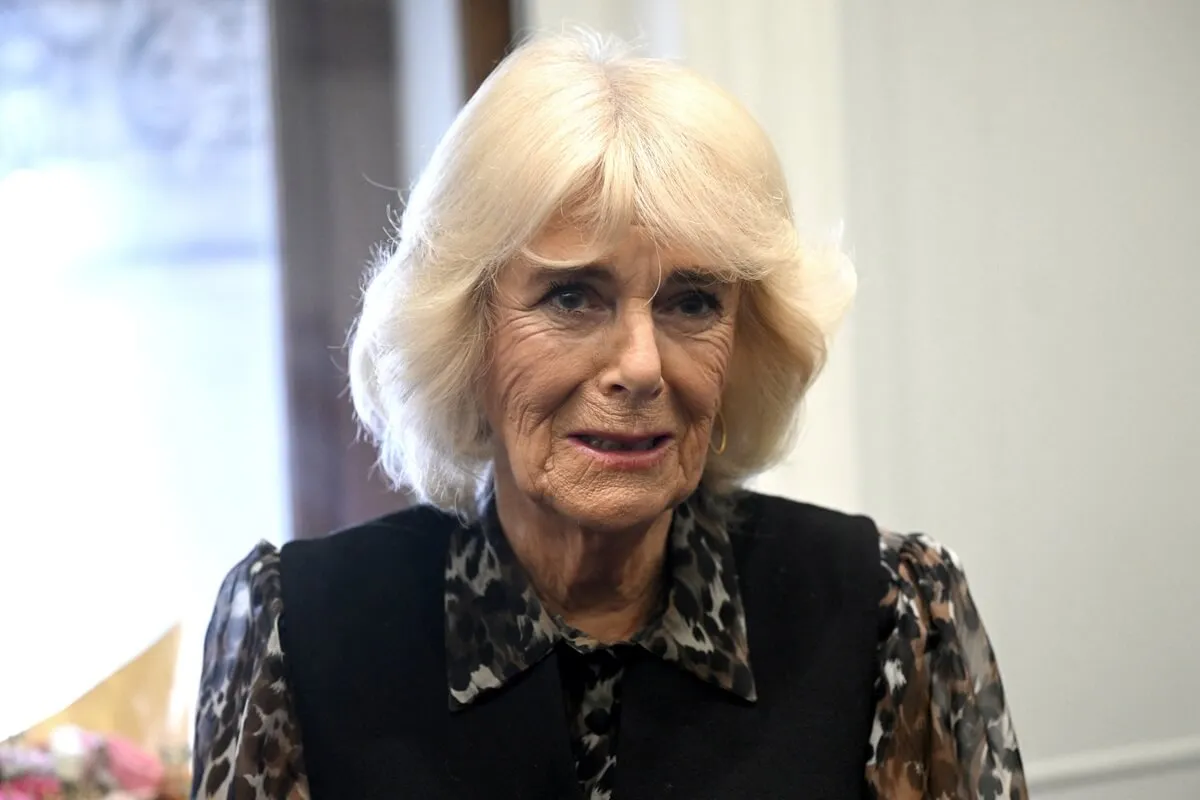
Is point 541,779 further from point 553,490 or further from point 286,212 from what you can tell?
point 286,212

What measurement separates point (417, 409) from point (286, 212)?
709mm

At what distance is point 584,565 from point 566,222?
0.32 meters

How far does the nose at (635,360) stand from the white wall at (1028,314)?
593 mm

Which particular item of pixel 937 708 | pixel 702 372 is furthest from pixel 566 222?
pixel 937 708

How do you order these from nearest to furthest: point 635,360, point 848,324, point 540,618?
1. point 635,360
2. point 540,618
3. point 848,324

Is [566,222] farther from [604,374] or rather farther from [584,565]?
[584,565]

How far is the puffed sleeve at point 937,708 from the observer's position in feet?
3.52

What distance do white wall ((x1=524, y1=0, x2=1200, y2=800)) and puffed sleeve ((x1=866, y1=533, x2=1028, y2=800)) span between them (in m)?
0.42

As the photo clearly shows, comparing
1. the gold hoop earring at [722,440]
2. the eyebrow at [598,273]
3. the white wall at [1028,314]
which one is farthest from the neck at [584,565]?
the white wall at [1028,314]

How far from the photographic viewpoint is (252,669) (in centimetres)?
105

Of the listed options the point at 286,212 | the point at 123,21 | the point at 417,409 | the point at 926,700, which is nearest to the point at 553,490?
the point at 417,409

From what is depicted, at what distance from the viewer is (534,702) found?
1.03 m

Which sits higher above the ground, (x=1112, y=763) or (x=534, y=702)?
(x=534, y=702)

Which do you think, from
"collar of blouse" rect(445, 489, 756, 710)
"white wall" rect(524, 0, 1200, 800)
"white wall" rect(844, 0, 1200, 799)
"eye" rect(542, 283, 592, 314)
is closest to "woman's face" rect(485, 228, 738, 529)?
"eye" rect(542, 283, 592, 314)
